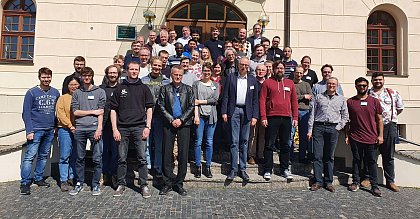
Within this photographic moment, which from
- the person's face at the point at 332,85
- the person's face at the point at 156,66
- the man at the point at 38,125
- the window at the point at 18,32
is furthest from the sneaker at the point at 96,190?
the window at the point at 18,32

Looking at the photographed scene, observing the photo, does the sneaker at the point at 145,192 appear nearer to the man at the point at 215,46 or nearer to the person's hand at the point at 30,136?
the person's hand at the point at 30,136

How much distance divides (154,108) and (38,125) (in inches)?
79.9

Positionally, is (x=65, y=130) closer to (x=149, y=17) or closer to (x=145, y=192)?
(x=145, y=192)

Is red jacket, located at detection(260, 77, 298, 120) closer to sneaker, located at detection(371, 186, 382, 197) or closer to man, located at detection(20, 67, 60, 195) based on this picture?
sneaker, located at detection(371, 186, 382, 197)

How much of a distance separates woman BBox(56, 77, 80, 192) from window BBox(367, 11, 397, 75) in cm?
883

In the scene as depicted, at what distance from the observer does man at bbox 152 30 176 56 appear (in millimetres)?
7413

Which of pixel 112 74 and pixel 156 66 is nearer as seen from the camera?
pixel 112 74

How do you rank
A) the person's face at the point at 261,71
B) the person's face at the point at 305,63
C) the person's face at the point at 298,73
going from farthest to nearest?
the person's face at the point at 305,63, the person's face at the point at 298,73, the person's face at the point at 261,71

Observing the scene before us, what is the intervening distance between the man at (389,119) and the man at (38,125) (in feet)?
19.1

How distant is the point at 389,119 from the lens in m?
5.90

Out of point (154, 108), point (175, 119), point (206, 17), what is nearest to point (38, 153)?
point (154, 108)

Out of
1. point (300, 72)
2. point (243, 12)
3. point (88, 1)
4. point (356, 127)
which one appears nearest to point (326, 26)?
point (243, 12)

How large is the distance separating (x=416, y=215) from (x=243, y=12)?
→ 23.0 feet

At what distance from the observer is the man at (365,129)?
573 cm
